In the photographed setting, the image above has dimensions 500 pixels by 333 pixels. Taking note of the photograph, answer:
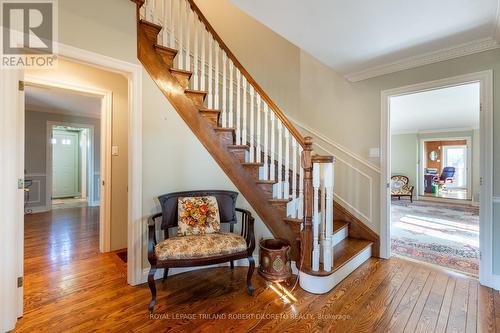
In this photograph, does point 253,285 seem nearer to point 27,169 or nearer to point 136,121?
point 136,121

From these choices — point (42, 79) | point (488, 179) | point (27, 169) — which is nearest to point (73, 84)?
point (42, 79)

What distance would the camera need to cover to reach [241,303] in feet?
6.41

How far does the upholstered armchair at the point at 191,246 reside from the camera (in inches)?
73.3

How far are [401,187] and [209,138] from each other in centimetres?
761

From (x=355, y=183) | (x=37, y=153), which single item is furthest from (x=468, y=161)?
(x=37, y=153)

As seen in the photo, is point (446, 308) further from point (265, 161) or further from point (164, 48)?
point (164, 48)

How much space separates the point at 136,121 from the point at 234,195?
1.18 m

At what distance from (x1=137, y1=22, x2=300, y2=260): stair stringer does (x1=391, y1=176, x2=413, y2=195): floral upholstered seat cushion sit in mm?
→ 6739

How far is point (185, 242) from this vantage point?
1960 mm

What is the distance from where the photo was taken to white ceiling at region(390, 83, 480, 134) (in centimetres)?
418

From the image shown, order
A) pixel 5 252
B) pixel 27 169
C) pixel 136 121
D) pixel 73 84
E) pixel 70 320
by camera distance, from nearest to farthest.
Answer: pixel 5 252, pixel 70 320, pixel 136 121, pixel 73 84, pixel 27 169

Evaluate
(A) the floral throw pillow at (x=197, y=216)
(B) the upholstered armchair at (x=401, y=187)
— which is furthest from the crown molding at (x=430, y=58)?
(B) the upholstered armchair at (x=401, y=187)

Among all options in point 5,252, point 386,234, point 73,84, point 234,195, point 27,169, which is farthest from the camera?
point 27,169

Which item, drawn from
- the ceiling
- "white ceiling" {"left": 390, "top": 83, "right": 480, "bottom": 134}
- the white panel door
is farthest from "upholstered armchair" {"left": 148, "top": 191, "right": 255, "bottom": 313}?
the white panel door
